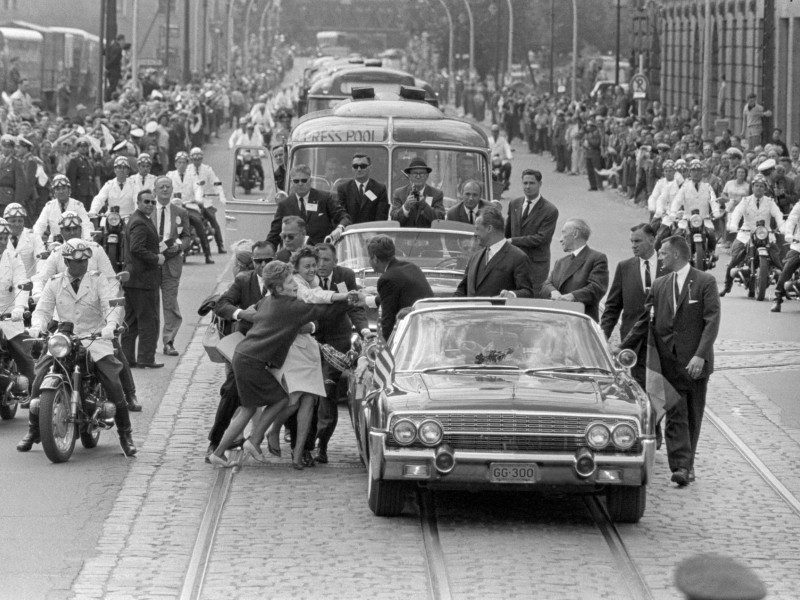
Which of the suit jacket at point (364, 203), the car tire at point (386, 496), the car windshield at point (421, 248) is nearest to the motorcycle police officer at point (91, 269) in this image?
the car windshield at point (421, 248)

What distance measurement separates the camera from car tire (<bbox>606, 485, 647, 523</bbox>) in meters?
10.3

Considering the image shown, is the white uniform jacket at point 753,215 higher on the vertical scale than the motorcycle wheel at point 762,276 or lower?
higher

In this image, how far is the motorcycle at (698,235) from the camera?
24.4m

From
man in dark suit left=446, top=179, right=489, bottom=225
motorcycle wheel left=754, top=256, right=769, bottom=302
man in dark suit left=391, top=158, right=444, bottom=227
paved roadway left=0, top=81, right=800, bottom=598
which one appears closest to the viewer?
paved roadway left=0, top=81, right=800, bottom=598

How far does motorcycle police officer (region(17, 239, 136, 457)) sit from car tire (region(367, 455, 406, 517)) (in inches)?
105

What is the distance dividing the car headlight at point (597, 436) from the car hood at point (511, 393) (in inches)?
4.0

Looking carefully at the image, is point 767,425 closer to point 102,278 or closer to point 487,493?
point 487,493

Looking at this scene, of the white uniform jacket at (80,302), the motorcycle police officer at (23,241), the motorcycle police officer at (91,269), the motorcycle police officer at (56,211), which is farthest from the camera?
the motorcycle police officer at (56,211)

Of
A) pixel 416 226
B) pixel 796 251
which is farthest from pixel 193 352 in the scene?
pixel 796 251

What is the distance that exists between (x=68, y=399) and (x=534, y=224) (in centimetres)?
564

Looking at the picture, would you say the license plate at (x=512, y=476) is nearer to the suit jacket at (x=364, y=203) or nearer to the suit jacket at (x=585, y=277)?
the suit jacket at (x=585, y=277)

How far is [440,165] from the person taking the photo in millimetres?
21391

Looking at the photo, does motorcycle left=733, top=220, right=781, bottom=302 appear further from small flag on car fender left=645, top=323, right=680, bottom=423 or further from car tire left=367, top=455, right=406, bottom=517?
car tire left=367, top=455, right=406, bottom=517

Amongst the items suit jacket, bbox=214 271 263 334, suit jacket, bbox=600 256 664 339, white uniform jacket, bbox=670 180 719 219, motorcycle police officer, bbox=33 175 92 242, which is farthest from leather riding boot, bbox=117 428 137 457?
white uniform jacket, bbox=670 180 719 219
